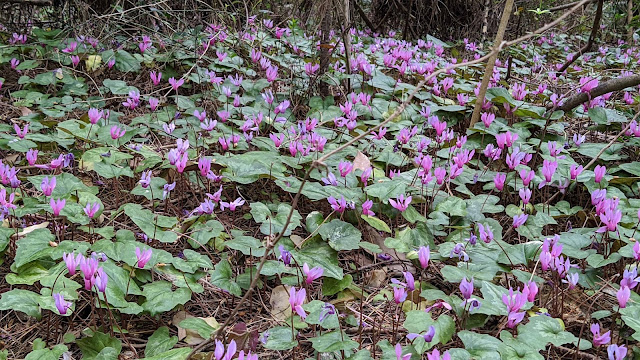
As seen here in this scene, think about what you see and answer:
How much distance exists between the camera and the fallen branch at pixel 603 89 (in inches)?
109

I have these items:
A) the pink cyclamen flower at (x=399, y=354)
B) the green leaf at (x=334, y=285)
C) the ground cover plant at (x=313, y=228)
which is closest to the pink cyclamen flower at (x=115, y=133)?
the ground cover plant at (x=313, y=228)

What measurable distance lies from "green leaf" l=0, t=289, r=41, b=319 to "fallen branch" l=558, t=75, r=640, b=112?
9.74 feet

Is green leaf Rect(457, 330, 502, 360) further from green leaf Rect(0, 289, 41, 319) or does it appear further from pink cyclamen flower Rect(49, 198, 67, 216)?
pink cyclamen flower Rect(49, 198, 67, 216)

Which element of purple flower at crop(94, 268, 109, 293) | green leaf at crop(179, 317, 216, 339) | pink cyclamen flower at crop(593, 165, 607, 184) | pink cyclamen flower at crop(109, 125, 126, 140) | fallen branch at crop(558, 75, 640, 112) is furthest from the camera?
fallen branch at crop(558, 75, 640, 112)

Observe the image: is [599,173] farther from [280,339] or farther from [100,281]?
[100,281]

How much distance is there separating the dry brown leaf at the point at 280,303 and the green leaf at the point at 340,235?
10.3 inches

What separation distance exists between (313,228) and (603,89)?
6.68ft

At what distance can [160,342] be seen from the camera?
1.59m

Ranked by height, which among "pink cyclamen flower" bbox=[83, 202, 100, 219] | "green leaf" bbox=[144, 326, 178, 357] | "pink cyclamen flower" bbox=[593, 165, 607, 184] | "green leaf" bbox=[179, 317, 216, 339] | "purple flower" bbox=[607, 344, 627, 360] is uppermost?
"pink cyclamen flower" bbox=[593, 165, 607, 184]

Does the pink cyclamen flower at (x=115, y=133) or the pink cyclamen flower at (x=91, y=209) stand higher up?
the pink cyclamen flower at (x=115, y=133)

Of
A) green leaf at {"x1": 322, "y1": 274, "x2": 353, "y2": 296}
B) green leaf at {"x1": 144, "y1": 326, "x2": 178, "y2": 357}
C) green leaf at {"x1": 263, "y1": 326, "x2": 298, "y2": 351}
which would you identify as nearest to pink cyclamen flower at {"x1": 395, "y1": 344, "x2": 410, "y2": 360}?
green leaf at {"x1": 263, "y1": 326, "x2": 298, "y2": 351}

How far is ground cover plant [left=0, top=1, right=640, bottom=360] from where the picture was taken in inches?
61.0

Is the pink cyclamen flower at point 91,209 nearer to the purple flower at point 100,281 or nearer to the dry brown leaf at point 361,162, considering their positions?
the purple flower at point 100,281

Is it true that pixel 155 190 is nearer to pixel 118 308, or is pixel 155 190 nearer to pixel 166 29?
pixel 118 308
